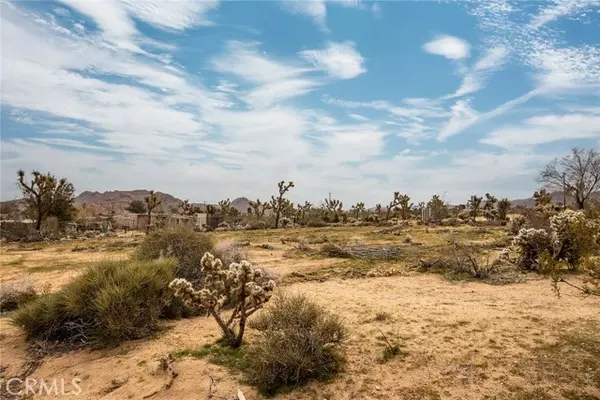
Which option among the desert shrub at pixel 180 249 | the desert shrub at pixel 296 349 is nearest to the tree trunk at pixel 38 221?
the desert shrub at pixel 180 249

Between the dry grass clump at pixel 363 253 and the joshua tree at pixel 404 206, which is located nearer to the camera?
the dry grass clump at pixel 363 253

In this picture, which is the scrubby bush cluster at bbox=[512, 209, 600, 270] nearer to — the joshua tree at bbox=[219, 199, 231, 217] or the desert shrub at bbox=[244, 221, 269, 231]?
the desert shrub at bbox=[244, 221, 269, 231]

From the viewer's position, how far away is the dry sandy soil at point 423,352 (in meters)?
4.79

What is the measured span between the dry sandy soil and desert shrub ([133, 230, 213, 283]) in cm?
198

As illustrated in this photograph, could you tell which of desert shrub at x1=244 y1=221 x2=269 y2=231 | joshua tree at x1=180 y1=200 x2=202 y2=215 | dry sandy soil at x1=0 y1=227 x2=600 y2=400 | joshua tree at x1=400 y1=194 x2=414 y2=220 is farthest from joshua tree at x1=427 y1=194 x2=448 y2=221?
dry sandy soil at x1=0 y1=227 x2=600 y2=400

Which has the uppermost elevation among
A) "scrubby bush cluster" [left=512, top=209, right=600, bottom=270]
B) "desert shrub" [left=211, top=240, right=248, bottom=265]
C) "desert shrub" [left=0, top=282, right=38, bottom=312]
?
"scrubby bush cluster" [left=512, top=209, right=600, bottom=270]

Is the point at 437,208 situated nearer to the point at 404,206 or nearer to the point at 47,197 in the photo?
the point at 404,206

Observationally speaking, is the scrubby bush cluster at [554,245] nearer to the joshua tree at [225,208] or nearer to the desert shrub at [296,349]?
the desert shrub at [296,349]

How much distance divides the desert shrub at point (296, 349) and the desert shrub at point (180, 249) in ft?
13.9

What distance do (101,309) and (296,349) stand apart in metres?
3.64

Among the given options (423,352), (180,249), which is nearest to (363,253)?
(180,249)

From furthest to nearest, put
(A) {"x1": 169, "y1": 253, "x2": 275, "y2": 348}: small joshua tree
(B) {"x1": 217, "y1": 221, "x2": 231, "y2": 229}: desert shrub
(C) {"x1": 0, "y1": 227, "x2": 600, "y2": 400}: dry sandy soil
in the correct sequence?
(B) {"x1": 217, "y1": 221, "x2": 231, "y2": 229}: desert shrub → (A) {"x1": 169, "y1": 253, "x2": 275, "y2": 348}: small joshua tree → (C) {"x1": 0, "y1": 227, "x2": 600, "y2": 400}: dry sandy soil

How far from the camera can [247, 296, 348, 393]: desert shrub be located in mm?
4996

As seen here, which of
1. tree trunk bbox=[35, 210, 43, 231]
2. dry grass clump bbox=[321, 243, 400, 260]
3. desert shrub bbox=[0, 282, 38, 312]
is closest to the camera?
desert shrub bbox=[0, 282, 38, 312]
